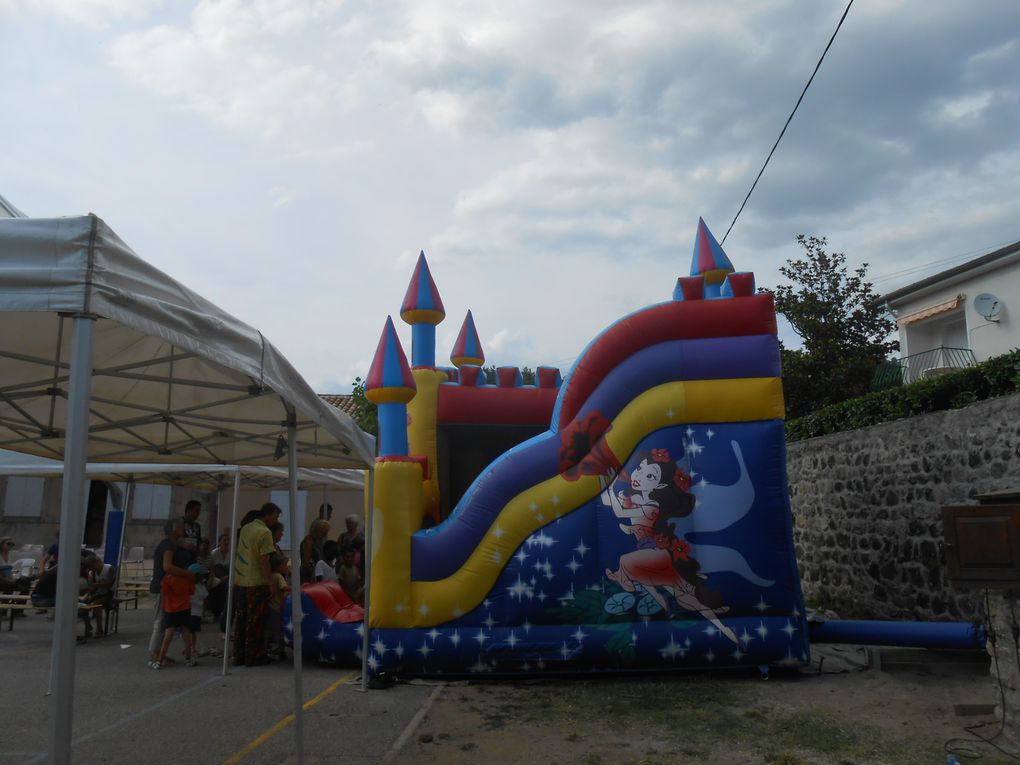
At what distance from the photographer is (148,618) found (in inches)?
492

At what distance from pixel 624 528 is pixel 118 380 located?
417cm

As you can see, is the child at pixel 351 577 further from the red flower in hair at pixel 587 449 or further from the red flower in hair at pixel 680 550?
the red flower in hair at pixel 680 550

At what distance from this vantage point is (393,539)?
702cm

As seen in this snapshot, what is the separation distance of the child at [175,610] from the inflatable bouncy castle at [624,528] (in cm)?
169

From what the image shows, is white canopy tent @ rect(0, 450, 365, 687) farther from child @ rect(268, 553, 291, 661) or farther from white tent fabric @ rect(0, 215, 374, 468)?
white tent fabric @ rect(0, 215, 374, 468)

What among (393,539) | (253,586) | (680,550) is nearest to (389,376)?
(393,539)

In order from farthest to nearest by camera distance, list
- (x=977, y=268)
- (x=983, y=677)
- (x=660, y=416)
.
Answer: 1. (x=977, y=268)
2. (x=660, y=416)
3. (x=983, y=677)

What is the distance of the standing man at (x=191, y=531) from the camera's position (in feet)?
25.2

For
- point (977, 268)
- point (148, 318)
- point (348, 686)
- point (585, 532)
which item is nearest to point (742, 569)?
point (585, 532)

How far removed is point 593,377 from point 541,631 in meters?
2.33

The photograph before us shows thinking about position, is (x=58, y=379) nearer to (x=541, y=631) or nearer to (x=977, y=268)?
(x=541, y=631)

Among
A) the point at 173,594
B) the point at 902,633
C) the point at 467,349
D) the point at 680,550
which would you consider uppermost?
the point at 467,349

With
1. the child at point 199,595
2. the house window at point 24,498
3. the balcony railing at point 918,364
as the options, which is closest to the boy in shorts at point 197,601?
the child at point 199,595

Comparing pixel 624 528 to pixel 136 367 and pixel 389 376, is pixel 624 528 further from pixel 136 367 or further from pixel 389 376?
pixel 136 367
